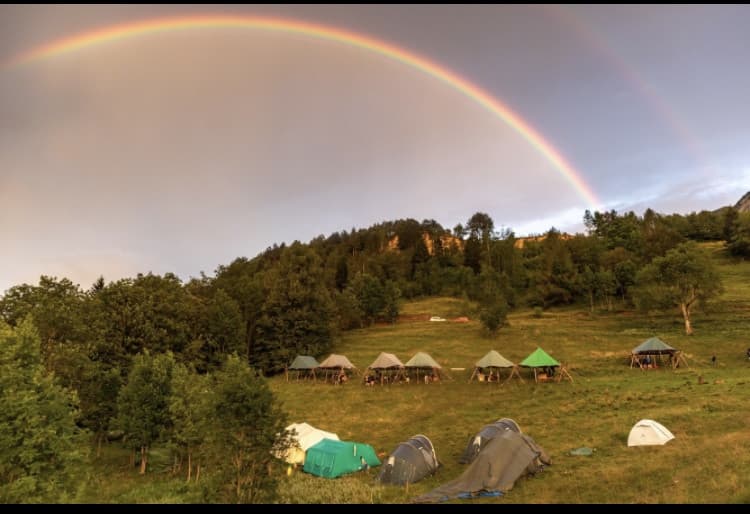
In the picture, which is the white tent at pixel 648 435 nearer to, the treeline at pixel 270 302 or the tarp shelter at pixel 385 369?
the treeline at pixel 270 302

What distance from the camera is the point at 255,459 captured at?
14.5m

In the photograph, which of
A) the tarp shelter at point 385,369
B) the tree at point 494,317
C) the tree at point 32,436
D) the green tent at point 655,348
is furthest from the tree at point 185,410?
→ the tree at point 494,317

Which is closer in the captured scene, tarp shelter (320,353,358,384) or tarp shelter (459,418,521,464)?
tarp shelter (459,418,521,464)

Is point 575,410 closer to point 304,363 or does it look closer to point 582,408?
point 582,408

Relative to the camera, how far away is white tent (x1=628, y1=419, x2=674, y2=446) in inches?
917

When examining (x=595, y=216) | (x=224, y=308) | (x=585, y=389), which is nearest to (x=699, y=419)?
(x=585, y=389)

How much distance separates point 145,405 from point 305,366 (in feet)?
92.6

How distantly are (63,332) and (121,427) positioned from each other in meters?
12.9

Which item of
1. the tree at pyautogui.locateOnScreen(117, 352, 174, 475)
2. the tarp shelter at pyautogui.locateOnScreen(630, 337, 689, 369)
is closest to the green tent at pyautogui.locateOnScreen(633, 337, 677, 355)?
the tarp shelter at pyautogui.locateOnScreen(630, 337, 689, 369)

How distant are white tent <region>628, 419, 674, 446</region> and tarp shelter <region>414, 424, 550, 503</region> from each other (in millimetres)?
5588

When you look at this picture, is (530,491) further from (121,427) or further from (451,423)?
(121,427)

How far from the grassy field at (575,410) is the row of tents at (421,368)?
1861mm

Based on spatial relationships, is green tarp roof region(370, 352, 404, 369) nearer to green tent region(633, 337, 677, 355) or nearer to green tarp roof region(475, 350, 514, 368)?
green tarp roof region(475, 350, 514, 368)

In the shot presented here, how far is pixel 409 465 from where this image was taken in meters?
22.4
